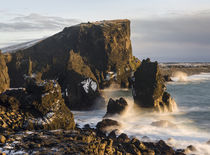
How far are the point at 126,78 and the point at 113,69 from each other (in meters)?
6.51

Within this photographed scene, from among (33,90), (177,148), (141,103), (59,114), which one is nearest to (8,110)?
(33,90)

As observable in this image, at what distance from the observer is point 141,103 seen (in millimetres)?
41750

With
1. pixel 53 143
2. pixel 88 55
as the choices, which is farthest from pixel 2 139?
pixel 88 55

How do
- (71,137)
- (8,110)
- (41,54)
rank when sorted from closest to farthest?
(71,137) < (8,110) < (41,54)

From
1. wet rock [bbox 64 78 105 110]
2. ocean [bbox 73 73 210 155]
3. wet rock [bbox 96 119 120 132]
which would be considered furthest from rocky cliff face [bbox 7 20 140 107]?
wet rock [bbox 96 119 120 132]

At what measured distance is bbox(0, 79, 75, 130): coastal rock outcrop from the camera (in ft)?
71.8

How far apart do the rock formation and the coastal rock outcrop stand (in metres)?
18.8

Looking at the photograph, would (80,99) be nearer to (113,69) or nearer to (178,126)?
(178,126)

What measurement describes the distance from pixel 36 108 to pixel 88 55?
57702 mm

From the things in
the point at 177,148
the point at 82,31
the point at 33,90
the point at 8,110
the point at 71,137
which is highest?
the point at 82,31

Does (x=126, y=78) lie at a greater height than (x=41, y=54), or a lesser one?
lesser

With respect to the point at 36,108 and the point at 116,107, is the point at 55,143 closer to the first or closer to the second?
the point at 36,108

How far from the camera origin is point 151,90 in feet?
132

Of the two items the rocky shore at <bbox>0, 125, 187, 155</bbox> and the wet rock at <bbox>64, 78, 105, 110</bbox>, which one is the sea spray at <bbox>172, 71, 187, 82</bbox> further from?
the rocky shore at <bbox>0, 125, 187, 155</bbox>
